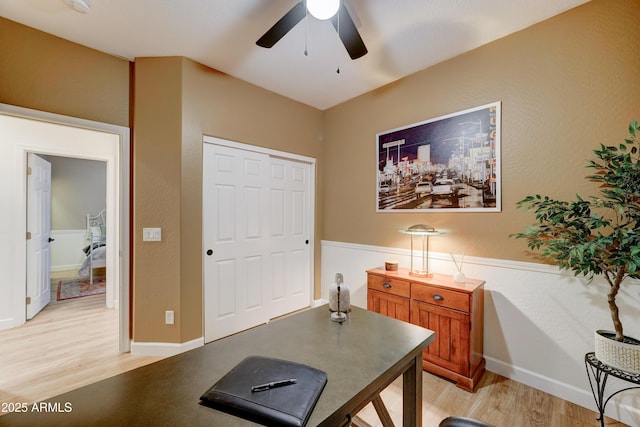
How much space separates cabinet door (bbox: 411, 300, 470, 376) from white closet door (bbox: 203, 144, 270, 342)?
5.89 ft

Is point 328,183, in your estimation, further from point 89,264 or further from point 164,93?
point 89,264

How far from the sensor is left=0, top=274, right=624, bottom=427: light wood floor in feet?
5.86

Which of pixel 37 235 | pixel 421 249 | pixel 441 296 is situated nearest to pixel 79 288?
pixel 37 235

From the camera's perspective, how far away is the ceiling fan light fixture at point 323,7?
148 cm

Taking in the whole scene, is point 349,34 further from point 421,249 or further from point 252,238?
point 252,238

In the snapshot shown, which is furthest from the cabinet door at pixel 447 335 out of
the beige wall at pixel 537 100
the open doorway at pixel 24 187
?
the open doorway at pixel 24 187

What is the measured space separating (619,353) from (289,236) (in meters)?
2.91

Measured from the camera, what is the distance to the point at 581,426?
5.53ft

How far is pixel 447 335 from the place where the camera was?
6.98ft

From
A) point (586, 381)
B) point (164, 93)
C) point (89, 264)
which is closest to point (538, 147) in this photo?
point (586, 381)

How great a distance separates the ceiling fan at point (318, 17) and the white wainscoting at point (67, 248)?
6.80 m

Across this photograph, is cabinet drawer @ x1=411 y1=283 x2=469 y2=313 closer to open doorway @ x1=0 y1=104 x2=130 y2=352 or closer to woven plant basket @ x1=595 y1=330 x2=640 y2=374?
woven plant basket @ x1=595 y1=330 x2=640 y2=374

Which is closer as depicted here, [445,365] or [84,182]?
[445,365]

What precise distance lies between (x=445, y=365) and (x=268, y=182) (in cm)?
254
